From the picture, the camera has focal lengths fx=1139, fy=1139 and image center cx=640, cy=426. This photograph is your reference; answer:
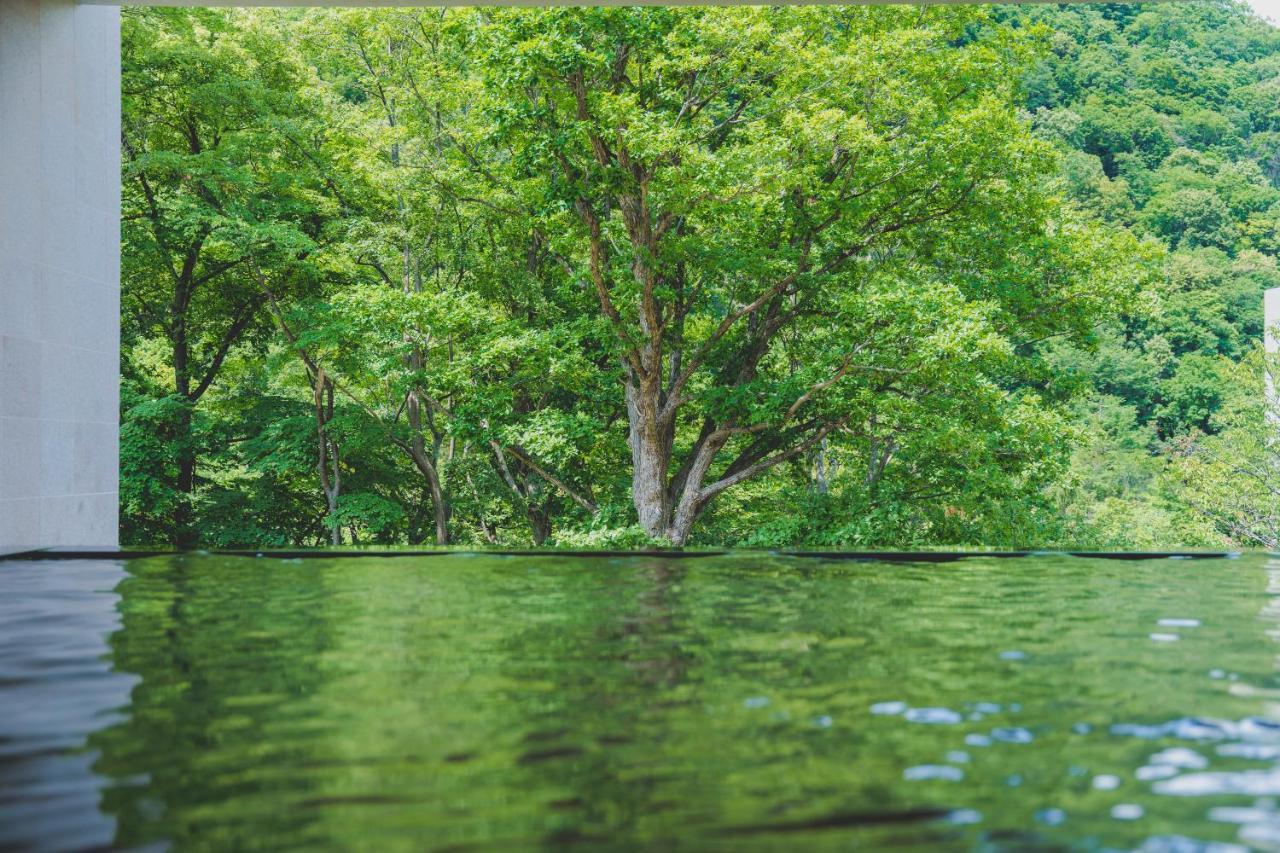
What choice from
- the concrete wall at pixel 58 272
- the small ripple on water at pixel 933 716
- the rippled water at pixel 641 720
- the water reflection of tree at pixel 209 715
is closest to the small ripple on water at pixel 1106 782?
the rippled water at pixel 641 720

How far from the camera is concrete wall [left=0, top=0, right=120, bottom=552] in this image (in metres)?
4.67

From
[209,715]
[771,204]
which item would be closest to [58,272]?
[209,715]

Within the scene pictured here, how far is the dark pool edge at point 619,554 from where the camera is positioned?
4.01 meters

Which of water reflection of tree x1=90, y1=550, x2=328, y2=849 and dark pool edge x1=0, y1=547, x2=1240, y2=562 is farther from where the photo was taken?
dark pool edge x1=0, y1=547, x2=1240, y2=562

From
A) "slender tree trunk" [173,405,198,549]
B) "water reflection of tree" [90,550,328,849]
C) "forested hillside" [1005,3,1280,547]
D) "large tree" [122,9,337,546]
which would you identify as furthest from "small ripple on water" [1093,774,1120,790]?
"forested hillside" [1005,3,1280,547]

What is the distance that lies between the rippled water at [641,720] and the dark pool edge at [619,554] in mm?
896

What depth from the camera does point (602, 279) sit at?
11445mm

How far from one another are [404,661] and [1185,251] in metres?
26.2

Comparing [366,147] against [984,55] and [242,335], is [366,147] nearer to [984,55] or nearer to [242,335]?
[242,335]

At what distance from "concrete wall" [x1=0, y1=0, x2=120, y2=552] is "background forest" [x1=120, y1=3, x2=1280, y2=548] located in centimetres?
471

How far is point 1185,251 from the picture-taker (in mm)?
24812

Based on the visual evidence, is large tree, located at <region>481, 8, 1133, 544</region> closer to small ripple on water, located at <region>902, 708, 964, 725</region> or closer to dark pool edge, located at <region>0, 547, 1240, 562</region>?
dark pool edge, located at <region>0, 547, 1240, 562</region>

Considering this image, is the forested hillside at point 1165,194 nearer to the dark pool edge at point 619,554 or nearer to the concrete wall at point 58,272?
the dark pool edge at point 619,554

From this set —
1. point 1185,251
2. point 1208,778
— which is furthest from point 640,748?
point 1185,251
